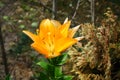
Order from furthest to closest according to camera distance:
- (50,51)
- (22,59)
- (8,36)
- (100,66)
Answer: (8,36) < (22,59) < (100,66) < (50,51)

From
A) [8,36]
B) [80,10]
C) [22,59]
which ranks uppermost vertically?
[80,10]

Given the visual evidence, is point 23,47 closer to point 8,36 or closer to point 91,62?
point 8,36

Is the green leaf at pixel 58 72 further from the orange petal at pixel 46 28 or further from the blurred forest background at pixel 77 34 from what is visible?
the blurred forest background at pixel 77 34

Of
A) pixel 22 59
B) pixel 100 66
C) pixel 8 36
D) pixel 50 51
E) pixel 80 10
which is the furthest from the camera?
pixel 80 10

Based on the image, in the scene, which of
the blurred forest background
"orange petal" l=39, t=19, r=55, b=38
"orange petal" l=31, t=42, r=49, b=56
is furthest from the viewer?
the blurred forest background

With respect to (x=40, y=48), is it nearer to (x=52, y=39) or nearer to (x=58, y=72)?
(x=52, y=39)

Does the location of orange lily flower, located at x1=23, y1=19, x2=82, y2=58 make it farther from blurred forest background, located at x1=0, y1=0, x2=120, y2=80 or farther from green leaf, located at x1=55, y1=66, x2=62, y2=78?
blurred forest background, located at x1=0, y1=0, x2=120, y2=80

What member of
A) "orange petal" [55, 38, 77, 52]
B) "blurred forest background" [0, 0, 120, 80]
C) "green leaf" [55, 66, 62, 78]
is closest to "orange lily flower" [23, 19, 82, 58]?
"orange petal" [55, 38, 77, 52]

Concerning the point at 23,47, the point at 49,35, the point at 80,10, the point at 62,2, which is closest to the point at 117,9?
the point at 80,10
